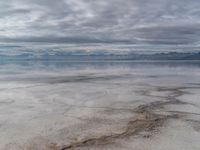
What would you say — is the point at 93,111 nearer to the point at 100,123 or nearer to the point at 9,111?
the point at 100,123

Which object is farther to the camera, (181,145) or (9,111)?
(9,111)

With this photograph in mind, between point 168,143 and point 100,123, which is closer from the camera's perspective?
point 168,143

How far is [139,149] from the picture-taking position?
18.0 feet

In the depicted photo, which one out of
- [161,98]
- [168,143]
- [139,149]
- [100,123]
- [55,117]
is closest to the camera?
[139,149]

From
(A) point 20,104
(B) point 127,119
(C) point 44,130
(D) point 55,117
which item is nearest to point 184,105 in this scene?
(B) point 127,119

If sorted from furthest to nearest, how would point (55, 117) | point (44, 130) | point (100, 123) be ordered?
point (55, 117), point (100, 123), point (44, 130)

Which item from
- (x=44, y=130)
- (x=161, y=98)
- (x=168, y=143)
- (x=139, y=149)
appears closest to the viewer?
(x=139, y=149)

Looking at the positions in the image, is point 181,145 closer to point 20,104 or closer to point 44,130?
point 44,130

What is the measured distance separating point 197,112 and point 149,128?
2.54 metres

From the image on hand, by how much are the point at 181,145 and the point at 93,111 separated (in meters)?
3.70

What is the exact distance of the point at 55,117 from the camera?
26.5 feet

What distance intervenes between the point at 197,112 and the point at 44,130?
4.95 metres

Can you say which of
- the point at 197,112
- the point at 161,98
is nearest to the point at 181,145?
the point at 197,112

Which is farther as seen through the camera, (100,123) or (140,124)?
(100,123)
